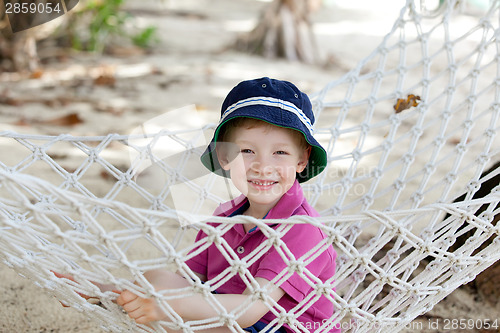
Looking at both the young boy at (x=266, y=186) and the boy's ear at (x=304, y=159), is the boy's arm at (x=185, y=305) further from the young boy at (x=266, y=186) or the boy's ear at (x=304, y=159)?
the boy's ear at (x=304, y=159)

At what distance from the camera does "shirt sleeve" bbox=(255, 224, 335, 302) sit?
0.94m

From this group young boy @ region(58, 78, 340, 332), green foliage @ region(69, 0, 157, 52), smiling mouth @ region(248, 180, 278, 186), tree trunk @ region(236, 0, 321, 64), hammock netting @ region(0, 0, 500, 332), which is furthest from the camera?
tree trunk @ region(236, 0, 321, 64)

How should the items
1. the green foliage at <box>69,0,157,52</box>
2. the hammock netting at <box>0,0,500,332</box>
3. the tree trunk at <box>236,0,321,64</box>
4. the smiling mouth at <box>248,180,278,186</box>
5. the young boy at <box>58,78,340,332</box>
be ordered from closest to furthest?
the hammock netting at <box>0,0,500,332</box> → the young boy at <box>58,78,340,332</box> → the smiling mouth at <box>248,180,278,186</box> → the green foliage at <box>69,0,157,52</box> → the tree trunk at <box>236,0,321,64</box>

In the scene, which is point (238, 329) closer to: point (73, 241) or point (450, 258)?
point (73, 241)

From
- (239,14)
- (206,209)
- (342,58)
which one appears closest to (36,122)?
(206,209)

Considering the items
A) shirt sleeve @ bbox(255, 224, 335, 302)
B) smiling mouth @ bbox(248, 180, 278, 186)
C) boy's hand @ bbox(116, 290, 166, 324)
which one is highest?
smiling mouth @ bbox(248, 180, 278, 186)

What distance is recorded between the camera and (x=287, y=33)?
3.94 metres

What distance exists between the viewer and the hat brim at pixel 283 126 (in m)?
0.98

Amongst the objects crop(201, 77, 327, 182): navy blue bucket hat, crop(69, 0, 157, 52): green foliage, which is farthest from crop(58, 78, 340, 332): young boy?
crop(69, 0, 157, 52): green foliage

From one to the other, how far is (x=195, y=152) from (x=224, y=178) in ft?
0.34

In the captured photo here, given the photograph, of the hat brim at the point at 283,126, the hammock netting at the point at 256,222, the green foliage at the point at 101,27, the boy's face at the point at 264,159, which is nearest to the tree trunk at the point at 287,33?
the green foliage at the point at 101,27

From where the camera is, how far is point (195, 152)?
4.30 ft

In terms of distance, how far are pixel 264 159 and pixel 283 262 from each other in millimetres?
197

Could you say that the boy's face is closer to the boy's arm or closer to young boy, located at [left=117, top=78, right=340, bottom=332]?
young boy, located at [left=117, top=78, right=340, bottom=332]
